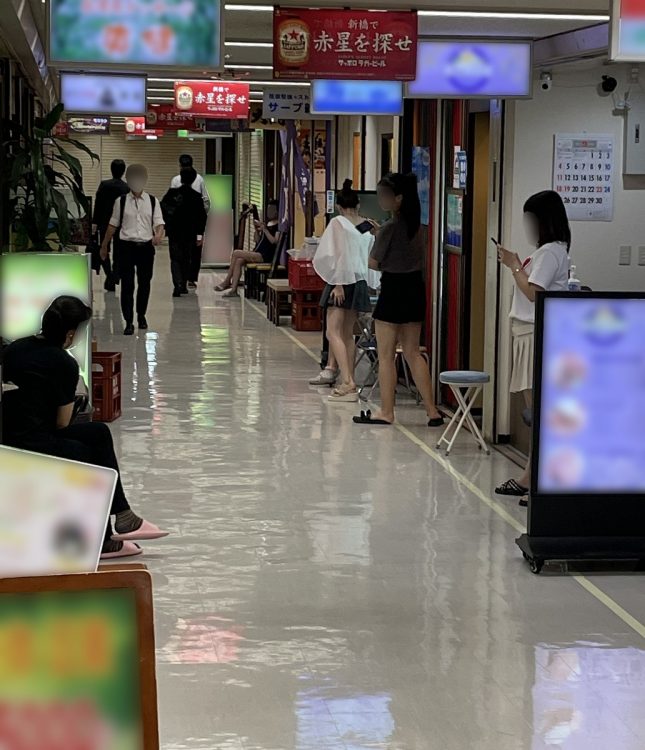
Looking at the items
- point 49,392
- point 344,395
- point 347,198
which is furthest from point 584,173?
point 49,392

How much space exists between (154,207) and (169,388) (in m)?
3.80

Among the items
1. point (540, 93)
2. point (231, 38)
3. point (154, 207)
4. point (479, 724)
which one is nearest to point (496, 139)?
point (540, 93)

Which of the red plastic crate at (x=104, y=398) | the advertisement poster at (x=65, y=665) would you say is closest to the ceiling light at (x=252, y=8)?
the red plastic crate at (x=104, y=398)

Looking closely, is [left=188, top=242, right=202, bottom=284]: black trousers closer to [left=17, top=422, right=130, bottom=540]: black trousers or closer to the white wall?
the white wall

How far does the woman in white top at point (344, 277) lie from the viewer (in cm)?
1014

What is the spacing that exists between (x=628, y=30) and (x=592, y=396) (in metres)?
1.64

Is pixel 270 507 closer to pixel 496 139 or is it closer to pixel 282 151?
pixel 496 139

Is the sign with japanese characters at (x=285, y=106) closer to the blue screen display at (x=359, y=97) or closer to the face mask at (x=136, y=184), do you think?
the face mask at (x=136, y=184)

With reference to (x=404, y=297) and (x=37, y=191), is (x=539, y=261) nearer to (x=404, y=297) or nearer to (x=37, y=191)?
(x=404, y=297)

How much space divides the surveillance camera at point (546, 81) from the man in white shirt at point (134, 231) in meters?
6.44

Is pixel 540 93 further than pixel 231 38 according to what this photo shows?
No

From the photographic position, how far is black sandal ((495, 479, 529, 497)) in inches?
283

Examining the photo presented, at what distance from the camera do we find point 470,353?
971 centimetres

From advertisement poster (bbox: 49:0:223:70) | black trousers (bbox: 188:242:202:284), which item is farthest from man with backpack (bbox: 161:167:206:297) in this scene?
advertisement poster (bbox: 49:0:223:70)
